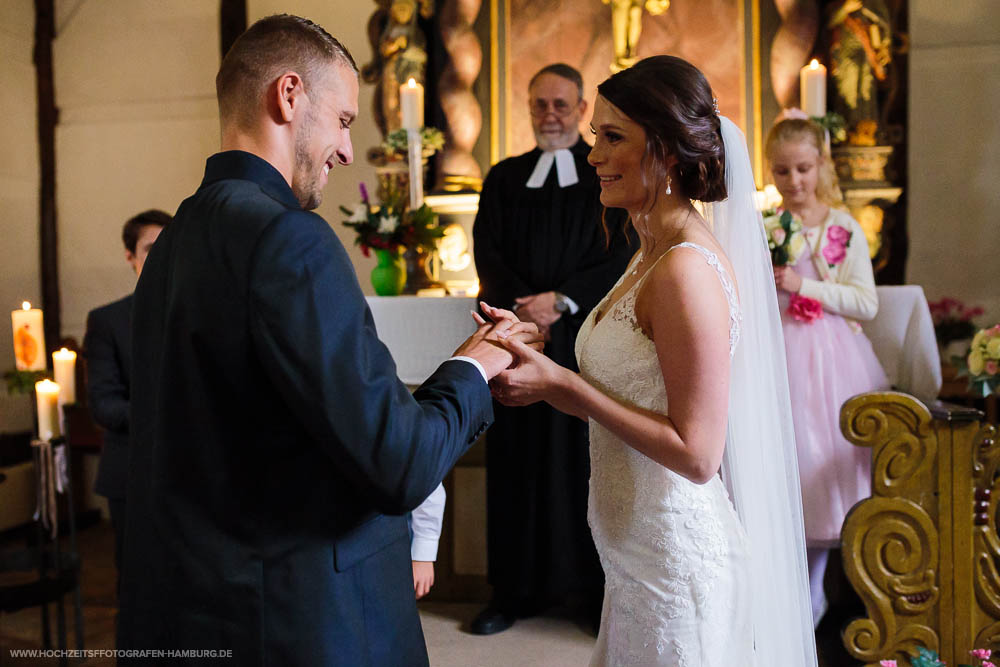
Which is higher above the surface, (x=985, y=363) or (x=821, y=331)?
(x=821, y=331)

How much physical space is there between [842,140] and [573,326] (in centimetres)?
210

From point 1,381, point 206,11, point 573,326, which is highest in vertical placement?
point 206,11

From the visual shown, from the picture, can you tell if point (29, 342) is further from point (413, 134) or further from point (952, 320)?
point (952, 320)

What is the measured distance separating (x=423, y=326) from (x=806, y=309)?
5.07 ft

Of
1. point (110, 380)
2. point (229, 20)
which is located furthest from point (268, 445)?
point (229, 20)

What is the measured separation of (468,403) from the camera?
1.31m

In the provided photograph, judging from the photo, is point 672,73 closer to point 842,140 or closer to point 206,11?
point 842,140

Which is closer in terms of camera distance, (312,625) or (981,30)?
(312,625)

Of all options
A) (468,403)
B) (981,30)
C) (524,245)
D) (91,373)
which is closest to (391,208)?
(524,245)

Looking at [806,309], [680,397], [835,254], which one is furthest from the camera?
[835,254]

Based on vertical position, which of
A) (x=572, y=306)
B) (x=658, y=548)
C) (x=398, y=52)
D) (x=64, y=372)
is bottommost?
(x=658, y=548)

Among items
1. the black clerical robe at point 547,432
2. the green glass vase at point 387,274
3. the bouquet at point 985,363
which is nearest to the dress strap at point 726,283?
the bouquet at point 985,363

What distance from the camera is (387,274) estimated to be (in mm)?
3887

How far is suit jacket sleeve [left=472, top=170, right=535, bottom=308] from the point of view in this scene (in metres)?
3.60
